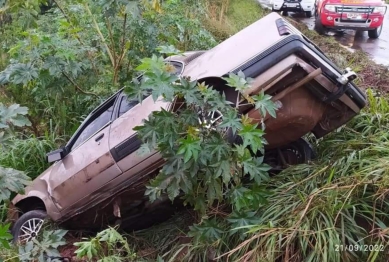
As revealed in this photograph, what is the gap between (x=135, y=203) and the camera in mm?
4266

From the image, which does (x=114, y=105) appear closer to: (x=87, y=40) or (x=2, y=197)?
(x=2, y=197)

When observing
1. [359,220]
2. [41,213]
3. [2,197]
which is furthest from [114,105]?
[359,220]

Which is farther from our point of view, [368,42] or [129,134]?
[368,42]

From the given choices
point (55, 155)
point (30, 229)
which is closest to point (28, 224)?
point (30, 229)

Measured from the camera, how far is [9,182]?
319 centimetres

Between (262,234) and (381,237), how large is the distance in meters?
0.79

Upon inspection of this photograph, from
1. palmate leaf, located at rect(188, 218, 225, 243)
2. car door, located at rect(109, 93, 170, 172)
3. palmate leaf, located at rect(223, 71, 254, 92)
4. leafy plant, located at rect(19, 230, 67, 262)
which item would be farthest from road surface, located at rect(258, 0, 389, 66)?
leafy plant, located at rect(19, 230, 67, 262)

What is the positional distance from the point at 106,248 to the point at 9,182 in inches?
44.8

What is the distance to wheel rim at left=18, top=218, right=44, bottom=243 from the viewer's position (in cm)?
459

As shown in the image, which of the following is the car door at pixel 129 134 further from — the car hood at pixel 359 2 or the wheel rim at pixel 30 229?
the car hood at pixel 359 2

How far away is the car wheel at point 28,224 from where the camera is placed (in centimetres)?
462

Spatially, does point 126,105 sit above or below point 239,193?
above

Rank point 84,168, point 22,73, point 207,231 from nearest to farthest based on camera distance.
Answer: point 207,231, point 84,168, point 22,73
